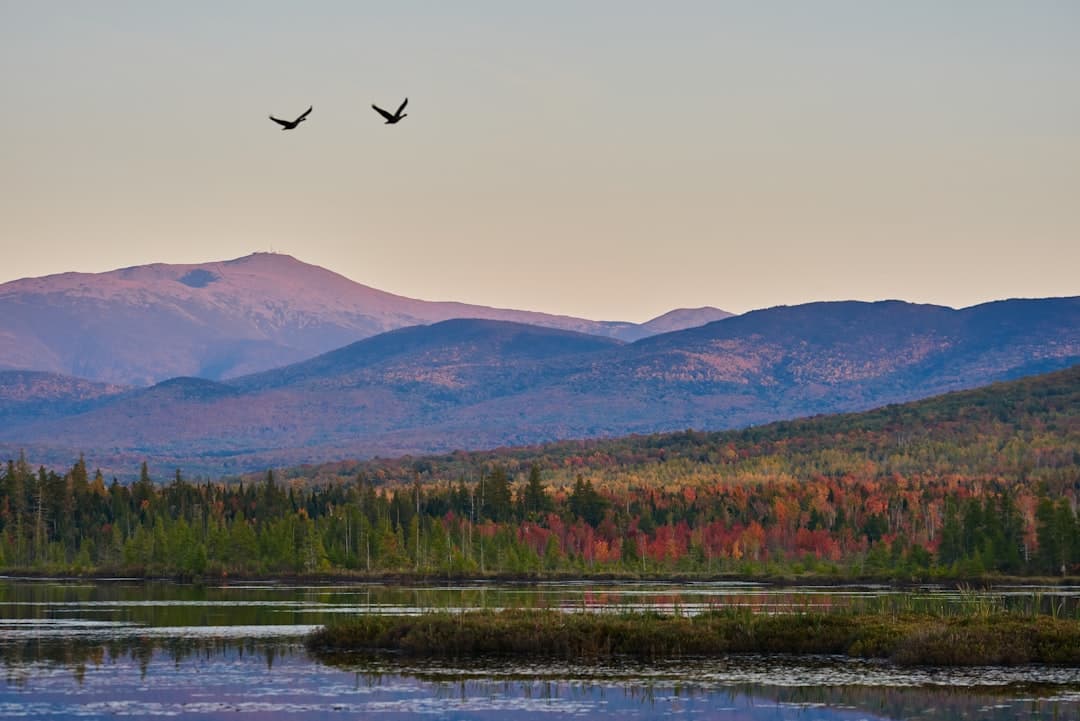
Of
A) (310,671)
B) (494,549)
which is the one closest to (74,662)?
(310,671)

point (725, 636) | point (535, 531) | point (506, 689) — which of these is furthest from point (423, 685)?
point (535, 531)

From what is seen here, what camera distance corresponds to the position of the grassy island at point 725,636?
215 feet

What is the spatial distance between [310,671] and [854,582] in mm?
83001

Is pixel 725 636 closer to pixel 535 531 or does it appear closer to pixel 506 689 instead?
pixel 506 689

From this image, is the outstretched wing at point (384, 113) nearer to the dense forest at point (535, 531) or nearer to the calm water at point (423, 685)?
the calm water at point (423, 685)

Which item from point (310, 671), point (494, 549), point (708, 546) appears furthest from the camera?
point (708, 546)

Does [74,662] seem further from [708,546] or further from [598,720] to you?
[708,546]

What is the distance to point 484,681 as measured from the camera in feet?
202

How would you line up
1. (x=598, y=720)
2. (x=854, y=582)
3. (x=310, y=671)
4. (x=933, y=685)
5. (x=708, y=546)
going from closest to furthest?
1. (x=598, y=720)
2. (x=933, y=685)
3. (x=310, y=671)
4. (x=854, y=582)
5. (x=708, y=546)

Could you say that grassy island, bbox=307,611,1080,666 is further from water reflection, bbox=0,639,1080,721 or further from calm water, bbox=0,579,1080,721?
water reflection, bbox=0,639,1080,721

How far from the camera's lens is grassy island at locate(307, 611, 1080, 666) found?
65.6 meters

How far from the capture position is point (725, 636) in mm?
70062

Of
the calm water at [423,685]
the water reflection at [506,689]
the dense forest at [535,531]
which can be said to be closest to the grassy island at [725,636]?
the calm water at [423,685]

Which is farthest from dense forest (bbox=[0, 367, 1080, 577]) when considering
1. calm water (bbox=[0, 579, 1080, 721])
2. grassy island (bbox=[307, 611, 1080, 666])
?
calm water (bbox=[0, 579, 1080, 721])
